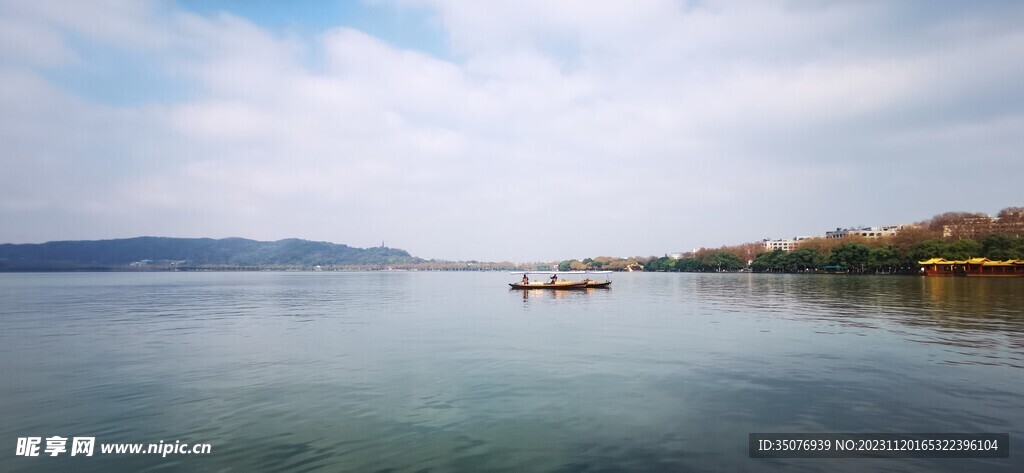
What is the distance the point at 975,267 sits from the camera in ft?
375

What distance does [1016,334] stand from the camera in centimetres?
2809

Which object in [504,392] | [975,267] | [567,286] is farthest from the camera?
[975,267]

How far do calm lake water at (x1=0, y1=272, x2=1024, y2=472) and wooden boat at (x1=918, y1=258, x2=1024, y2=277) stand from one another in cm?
10426

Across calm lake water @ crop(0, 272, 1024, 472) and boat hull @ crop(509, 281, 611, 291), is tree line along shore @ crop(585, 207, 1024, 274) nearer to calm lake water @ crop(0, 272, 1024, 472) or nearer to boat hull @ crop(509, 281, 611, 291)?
boat hull @ crop(509, 281, 611, 291)

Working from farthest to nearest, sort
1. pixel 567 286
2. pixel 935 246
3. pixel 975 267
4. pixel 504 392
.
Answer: pixel 935 246
pixel 975 267
pixel 567 286
pixel 504 392

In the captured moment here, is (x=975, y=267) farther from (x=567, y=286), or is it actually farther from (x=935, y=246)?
(x=567, y=286)

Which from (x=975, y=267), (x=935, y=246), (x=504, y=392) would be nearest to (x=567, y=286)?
(x=504, y=392)

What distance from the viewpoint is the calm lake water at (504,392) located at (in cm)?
1099

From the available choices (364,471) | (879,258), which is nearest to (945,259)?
(879,258)

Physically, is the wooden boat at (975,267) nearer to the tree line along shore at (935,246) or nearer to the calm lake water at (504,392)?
the tree line along shore at (935,246)

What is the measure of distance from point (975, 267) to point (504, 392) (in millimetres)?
143522

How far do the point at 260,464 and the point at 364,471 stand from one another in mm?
2241

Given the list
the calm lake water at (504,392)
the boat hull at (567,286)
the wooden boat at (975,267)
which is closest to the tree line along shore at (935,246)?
the wooden boat at (975,267)

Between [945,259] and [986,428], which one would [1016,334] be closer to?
[986,428]
